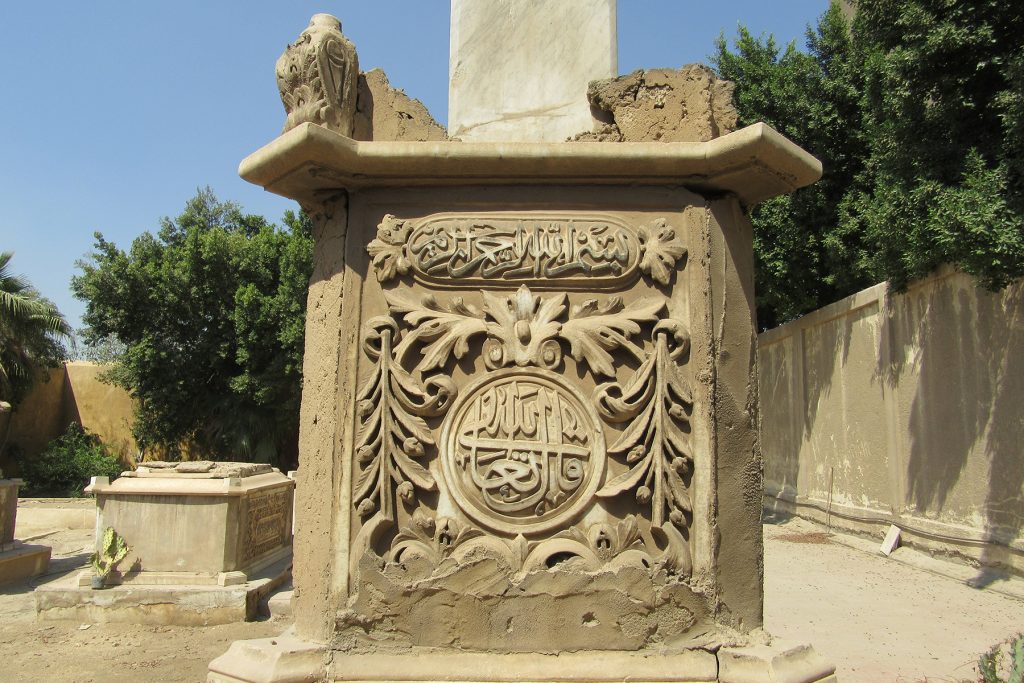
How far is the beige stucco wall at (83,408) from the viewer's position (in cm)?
2005

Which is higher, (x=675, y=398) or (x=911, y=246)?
(x=911, y=246)

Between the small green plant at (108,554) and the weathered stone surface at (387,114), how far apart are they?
17.3 feet

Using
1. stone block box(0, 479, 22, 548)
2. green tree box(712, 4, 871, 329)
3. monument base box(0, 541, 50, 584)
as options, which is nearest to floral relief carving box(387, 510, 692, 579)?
monument base box(0, 541, 50, 584)

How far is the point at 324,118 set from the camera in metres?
2.64

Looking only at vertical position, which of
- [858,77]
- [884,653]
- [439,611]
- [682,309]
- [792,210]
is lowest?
[884,653]

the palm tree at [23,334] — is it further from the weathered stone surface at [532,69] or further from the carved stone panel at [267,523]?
the weathered stone surface at [532,69]

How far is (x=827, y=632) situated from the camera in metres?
5.71

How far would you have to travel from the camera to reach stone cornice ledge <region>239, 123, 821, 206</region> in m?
2.57

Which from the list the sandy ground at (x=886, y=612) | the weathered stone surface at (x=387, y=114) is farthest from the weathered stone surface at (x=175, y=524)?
the weathered stone surface at (x=387, y=114)

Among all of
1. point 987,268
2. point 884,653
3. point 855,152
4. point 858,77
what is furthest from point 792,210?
point 884,653

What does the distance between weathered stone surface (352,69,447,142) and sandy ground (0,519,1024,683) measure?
340 centimetres

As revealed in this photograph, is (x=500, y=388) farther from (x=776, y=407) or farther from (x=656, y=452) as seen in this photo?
(x=776, y=407)

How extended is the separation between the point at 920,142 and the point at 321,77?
23.2ft

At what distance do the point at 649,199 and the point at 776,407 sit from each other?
11.7 meters
